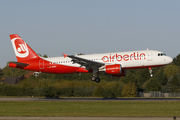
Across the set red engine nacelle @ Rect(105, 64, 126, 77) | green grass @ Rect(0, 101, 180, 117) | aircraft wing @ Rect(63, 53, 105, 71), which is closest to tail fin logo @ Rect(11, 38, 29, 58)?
aircraft wing @ Rect(63, 53, 105, 71)

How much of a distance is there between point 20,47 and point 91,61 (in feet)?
51.3

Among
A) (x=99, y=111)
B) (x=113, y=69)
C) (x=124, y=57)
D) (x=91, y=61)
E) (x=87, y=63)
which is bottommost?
(x=99, y=111)

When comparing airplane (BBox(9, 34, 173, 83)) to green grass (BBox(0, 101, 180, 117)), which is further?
airplane (BBox(9, 34, 173, 83))

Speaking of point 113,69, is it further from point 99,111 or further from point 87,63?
point 99,111

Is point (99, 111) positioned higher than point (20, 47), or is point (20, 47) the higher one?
point (20, 47)

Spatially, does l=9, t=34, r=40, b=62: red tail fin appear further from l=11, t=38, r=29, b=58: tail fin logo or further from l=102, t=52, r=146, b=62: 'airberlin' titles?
l=102, t=52, r=146, b=62: 'airberlin' titles

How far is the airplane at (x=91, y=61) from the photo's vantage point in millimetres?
47625

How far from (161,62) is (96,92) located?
75.1ft

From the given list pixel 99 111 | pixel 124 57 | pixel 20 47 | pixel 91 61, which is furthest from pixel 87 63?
pixel 99 111

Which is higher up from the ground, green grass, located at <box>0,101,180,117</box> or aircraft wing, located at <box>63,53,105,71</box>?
aircraft wing, located at <box>63,53,105,71</box>

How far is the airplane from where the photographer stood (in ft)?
156

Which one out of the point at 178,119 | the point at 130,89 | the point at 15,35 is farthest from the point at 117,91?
the point at 178,119

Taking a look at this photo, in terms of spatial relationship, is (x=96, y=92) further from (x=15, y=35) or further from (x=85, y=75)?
(x=15, y=35)

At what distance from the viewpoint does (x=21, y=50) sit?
55250 mm
